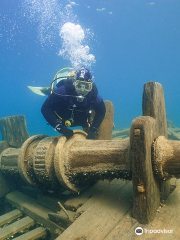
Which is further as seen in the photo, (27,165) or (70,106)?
(70,106)

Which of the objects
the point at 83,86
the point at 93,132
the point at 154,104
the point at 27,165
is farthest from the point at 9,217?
the point at 154,104

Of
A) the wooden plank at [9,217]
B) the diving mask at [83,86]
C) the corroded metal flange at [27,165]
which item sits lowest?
the wooden plank at [9,217]

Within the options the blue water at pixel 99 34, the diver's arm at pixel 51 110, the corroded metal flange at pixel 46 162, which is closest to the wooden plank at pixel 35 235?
the corroded metal flange at pixel 46 162

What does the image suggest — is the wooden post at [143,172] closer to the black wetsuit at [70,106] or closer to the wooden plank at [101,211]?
the wooden plank at [101,211]

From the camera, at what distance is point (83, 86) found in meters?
3.65

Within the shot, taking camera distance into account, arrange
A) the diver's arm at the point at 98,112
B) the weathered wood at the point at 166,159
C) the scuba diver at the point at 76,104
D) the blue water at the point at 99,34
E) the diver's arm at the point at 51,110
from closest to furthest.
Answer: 1. the weathered wood at the point at 166,159
2. the diver's arm at the point at 51,110
3. the scuba diver at the point at 76,104
4. the diver's arm at the point at 98,112
5. the blue water at the point at 99,34

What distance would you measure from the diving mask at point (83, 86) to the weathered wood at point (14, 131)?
8.48 feet

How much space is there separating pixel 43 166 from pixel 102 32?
74044mm

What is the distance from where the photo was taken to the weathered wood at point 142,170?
2004 millimetres

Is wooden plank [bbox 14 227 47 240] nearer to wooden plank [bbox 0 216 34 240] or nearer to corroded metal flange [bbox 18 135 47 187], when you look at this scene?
wooden plank [bbox 0 216 34 240]

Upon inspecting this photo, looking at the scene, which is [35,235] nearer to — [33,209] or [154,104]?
[33,209]

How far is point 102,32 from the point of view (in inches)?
2746

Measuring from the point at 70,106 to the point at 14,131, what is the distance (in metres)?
2.43

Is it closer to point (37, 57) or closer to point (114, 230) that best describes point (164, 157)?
point (114, 230)
